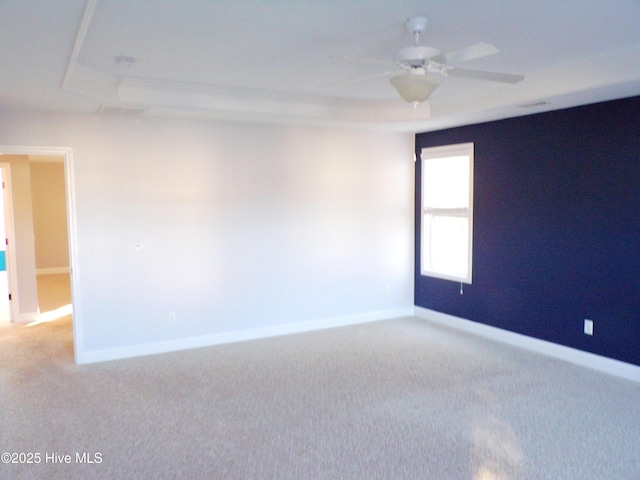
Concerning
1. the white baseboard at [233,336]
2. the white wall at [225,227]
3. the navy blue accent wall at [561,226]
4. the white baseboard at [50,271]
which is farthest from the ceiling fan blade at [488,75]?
the white baseboard at [50,271]

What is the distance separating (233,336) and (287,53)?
3.17m

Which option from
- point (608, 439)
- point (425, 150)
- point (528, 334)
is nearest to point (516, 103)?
point (425, 150)

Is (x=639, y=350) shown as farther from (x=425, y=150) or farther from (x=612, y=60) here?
(x=425, y=150)

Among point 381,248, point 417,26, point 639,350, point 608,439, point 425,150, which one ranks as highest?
point 417,26

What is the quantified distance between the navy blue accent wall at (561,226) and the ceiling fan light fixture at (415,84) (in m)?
2.44

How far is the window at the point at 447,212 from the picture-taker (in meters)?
5.82

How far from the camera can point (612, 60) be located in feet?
12.1

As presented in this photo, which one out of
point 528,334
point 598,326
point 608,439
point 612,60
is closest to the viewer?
point 608,439

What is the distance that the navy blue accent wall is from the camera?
170 inches

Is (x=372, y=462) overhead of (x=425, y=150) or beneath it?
beneath

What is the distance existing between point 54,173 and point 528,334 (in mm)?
9444

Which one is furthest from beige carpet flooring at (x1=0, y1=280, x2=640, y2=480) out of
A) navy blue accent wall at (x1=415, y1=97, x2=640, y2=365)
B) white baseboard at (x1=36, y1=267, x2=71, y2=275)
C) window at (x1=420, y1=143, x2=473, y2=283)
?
white baseboard at (x1=36, y1=267, x2=71, y2=275)

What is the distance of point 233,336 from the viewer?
5.53 metres

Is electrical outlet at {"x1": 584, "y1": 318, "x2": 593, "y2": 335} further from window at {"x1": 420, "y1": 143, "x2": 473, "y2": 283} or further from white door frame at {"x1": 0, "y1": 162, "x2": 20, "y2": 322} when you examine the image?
white door frame at {"x1": 0, "y1": 162, "x2": 20, "y2": 322}
